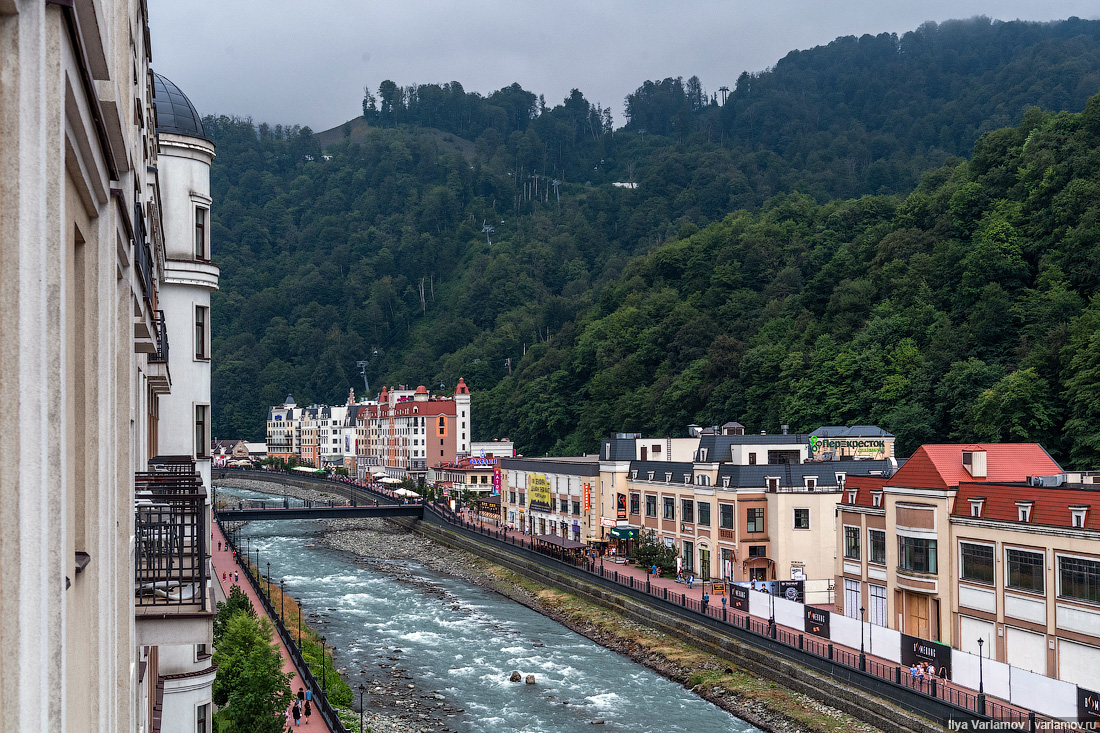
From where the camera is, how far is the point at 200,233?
2061 centimetres

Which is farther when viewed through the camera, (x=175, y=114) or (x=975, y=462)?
(x=975, y=462)

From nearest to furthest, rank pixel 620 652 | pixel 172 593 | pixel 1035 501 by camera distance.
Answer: pixel 172 593 → pixel 1035 501 → pixel 620 652

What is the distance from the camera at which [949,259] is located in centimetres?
8769

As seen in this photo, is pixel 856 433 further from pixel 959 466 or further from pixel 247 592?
pixel 247 592

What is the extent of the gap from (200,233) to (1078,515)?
2588 cm

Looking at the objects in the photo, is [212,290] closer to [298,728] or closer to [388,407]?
[298,728]

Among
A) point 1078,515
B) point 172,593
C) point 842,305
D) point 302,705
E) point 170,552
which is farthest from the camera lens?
point 842,305

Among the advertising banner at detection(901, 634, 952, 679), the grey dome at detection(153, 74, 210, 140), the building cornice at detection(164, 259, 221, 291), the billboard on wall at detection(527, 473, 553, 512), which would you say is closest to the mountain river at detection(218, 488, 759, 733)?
the advertising banner at detection(901, 634, 952, 679)

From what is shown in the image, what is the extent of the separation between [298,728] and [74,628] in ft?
86.8

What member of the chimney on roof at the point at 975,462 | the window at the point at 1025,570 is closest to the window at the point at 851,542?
the chimney on roof at the point at 975,462

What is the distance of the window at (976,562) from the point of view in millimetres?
34469

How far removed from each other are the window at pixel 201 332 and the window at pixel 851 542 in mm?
29576

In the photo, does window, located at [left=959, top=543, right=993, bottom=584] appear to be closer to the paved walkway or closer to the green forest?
the paved walkway

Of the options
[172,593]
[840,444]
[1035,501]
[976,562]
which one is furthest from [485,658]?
[172,593]
